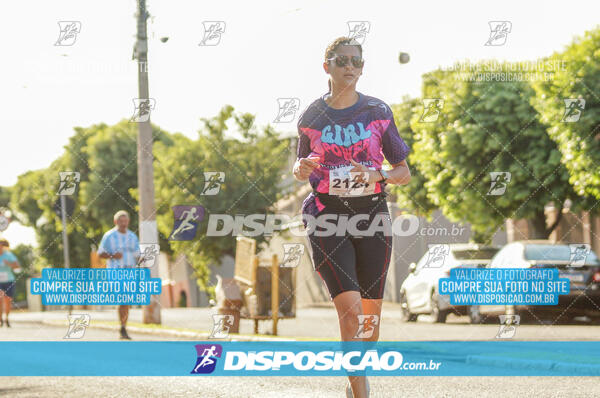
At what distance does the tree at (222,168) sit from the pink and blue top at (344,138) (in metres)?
30.7

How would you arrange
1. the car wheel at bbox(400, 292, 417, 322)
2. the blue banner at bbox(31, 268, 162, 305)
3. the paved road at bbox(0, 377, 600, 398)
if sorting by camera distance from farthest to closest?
the car wheel at bbox(400, 292, 417, 322) → the blue banner at bbox(31, 268, 162, 305) → the paved road at bbox(0, 377, 600, 398)

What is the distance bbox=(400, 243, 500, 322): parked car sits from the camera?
18.3m

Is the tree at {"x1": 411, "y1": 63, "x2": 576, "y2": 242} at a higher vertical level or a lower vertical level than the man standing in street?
higher

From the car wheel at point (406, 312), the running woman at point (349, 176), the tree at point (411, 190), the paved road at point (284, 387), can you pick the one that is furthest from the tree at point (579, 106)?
the running woman at point (349, 176)

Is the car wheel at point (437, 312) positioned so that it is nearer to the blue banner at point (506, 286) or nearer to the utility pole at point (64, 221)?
the blue banner at point (506, 286)

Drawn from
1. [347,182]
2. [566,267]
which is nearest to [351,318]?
[347,182]

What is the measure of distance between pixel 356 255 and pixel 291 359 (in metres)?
5.25

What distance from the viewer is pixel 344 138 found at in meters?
5.37

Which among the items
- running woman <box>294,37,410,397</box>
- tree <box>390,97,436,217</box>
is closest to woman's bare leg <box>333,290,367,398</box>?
running woman <box>294,37,410,397</box>

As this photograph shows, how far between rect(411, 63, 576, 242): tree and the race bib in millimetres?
18051

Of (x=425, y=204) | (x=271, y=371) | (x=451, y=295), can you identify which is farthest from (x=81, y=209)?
(x=271, y=371)

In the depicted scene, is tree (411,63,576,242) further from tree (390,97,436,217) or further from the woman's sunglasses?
the woman's sunglasses

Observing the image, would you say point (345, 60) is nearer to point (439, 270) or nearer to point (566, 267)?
point (566, 267)

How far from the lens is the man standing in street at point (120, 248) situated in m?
13.2
